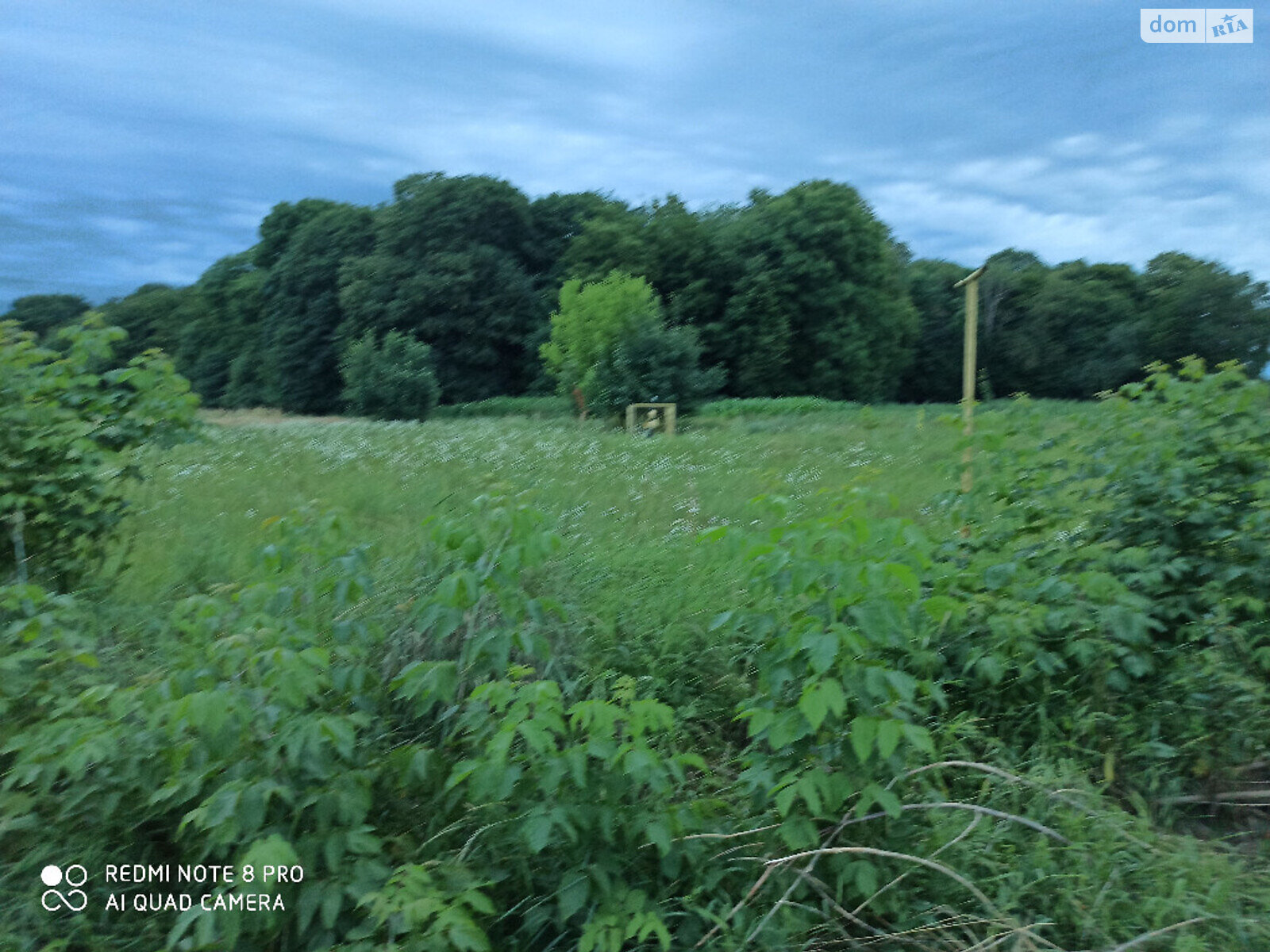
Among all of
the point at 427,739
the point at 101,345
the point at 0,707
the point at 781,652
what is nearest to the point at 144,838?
the point at 0,707

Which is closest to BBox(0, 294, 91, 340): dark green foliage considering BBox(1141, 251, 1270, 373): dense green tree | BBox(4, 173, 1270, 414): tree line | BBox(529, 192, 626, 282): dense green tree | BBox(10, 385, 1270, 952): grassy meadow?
BBox(10, 385, 1270, 952): grassy meadow

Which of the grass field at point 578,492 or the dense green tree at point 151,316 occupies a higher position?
the dense green tree at point 151,316

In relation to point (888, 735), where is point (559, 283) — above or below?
above

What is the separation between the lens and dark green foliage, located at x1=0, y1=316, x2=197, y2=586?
147 inches

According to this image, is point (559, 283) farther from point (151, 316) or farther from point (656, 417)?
point (151, 316)

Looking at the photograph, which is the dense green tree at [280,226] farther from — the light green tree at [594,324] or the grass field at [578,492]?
the grass field at [578,492]

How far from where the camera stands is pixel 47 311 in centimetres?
464

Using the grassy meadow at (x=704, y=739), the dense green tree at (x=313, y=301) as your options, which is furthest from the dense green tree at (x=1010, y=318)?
the dense green tree at (x=313, y=301)

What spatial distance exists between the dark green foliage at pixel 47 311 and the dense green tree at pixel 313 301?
18.1 m

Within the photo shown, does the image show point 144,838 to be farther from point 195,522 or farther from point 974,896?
point 195,522

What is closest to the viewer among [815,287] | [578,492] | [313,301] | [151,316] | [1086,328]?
[578,492]

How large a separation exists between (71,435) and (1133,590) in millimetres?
4986

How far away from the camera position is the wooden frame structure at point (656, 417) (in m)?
16.1

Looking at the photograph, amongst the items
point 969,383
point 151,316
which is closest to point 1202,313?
point 969,383
